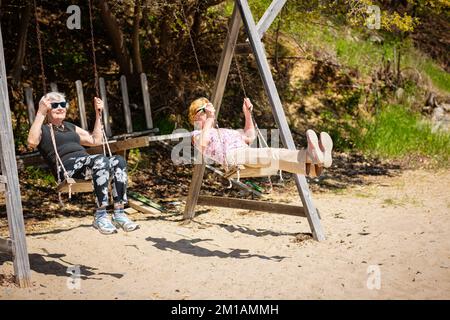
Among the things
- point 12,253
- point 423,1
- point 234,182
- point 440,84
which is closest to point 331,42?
point 440,84

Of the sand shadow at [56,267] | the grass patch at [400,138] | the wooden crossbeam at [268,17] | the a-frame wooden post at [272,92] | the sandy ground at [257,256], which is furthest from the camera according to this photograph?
the grass patch at [400,138]

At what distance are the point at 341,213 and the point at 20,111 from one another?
4.65 meters

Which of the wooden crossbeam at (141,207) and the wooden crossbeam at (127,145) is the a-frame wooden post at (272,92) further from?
the wooden crossbeam at (141,207)

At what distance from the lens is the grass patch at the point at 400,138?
10.8 meters

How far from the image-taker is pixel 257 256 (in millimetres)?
5902

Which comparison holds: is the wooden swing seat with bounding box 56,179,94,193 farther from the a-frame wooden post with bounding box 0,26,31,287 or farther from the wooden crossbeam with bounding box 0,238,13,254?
the wooden crossbeam with bounding box 0,238,13,254

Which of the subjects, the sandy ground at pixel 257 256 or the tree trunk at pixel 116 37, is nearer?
the sandy ground at pixel 257 256

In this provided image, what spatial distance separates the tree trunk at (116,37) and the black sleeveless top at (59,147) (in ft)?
11.8

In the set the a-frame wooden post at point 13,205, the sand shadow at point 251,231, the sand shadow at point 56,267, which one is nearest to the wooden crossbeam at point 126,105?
the sand shadow at point 251,231

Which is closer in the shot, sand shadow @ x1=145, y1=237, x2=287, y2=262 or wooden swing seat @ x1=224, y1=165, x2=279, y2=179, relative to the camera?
wooden swing seat @ x1=224, y1=165, x2=279, y2=179

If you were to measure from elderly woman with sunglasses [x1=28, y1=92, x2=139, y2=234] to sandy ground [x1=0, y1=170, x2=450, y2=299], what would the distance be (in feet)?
1.54

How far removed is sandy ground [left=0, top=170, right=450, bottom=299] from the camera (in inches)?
194

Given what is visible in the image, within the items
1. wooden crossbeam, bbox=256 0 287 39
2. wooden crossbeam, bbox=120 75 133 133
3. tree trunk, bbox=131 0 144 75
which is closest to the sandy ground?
wooden crossbeam, bbox=256 0 287 39

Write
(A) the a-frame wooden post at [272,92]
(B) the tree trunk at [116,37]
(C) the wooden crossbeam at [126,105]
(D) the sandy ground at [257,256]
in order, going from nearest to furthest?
1. (D) the sandy ground at [257,256]
2. (A) the a-frame wooden post at [272,92]
3. (B) the tree trunk at [116,37]
4. (C) the wooden crossbeam at [126,105]
